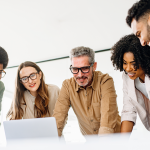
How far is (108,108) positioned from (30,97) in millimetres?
972

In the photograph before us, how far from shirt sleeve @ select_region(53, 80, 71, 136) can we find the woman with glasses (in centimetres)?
32

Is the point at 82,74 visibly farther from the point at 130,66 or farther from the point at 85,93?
the point at 130,66

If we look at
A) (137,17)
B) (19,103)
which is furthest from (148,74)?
(19,103)

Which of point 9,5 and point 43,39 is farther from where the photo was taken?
point 43,39

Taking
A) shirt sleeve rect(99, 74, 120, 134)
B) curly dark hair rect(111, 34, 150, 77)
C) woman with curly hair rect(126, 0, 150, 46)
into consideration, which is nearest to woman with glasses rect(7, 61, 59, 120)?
shirt sleeve rect(99, 74, 120, 134)

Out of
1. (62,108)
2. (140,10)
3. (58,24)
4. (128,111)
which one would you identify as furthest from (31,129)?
(58,24)

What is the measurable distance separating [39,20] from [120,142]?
341 cm

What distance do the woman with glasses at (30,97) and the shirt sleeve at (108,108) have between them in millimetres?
663

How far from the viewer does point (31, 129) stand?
0.83 m

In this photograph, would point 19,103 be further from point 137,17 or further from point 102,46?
point 102,46

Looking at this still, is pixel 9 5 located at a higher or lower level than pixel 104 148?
higher

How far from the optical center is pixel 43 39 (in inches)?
167

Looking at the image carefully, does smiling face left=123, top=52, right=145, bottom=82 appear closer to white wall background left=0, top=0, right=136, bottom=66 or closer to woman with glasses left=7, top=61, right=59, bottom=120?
woman with glasses left=7, top=61, right=59, bottom=120

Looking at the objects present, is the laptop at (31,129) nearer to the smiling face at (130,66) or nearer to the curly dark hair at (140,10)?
the smiling face at (130,66)
